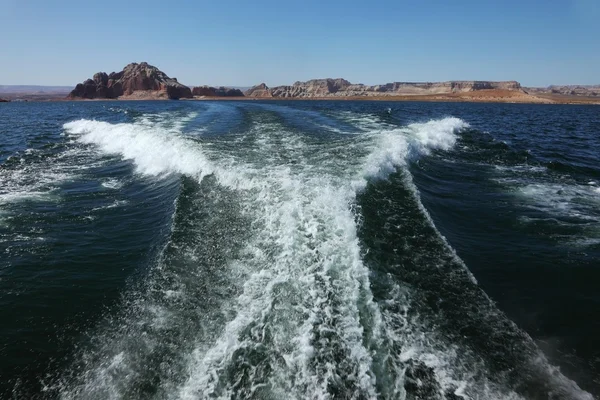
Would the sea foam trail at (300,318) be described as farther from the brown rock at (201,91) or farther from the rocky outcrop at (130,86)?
the brown rock at (201,91)

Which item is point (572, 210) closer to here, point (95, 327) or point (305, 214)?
point (305, 214)

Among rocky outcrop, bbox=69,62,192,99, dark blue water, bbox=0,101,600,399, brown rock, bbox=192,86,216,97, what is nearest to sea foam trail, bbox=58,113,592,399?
dark blue water, bbox=0,101,600,399

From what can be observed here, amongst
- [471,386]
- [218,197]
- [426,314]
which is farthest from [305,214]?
[471,386]

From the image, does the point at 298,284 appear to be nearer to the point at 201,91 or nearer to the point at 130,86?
the point at 130,86

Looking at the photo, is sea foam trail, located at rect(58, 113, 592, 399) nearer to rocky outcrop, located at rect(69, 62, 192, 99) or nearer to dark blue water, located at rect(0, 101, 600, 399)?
dark blue water, located at rect(0, 101, 600, 399)

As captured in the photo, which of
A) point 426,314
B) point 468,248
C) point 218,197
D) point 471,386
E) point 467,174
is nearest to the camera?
point 471,386

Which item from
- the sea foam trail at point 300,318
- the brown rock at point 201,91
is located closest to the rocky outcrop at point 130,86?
the brown rock at point 201,91

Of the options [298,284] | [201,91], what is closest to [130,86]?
[201,91]
